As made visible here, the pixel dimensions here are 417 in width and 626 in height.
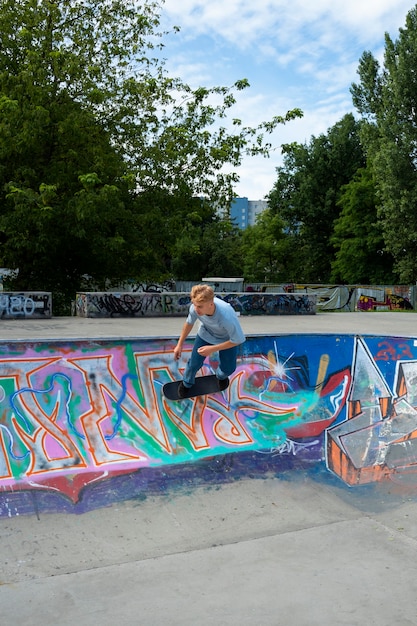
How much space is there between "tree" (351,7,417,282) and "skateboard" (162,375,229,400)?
1278 inches

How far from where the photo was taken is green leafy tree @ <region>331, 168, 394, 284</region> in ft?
142

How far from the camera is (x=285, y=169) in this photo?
50531 millimetres

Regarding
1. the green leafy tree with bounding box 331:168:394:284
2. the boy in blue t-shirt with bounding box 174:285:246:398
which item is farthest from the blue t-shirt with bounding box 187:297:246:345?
the green leafy tree with bounding box 331:168:394:284

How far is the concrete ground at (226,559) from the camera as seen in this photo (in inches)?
117

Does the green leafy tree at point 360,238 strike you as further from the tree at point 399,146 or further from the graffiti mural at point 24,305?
the graffiti mural at point 24,305

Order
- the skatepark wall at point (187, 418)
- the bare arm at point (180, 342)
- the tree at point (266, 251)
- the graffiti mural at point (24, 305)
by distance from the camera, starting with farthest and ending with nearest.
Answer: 1. the tree at point (266, 251)
2. the graffiti mural at point (24, 305)
3. the bare arm at point (180, 342)
4. the skatepark wall at point (187, 418)

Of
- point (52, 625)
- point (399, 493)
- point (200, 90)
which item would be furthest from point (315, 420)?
point (200, 90)

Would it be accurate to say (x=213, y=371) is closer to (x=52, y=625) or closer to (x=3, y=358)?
(x=3, y=358)

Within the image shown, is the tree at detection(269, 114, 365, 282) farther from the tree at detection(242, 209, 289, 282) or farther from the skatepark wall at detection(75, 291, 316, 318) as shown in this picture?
the skatepark wall at detection(75, 291, 316, 318)

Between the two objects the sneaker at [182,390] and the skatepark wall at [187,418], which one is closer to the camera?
the skatepark wall at [187,418]

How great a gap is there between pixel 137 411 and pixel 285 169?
158 ft

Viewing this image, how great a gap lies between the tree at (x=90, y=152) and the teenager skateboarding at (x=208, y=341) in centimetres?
1624

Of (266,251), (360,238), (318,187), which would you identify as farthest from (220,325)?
(266,251)

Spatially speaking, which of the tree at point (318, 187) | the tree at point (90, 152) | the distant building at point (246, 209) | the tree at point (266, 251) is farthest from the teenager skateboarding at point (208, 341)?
the distant building at point (246, 209)
